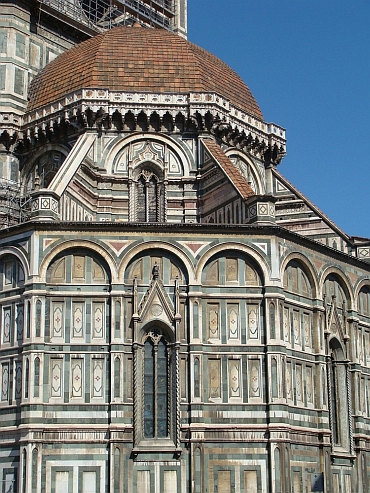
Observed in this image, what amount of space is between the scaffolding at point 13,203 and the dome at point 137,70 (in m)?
3.80

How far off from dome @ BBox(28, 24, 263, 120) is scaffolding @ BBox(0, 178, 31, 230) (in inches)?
149

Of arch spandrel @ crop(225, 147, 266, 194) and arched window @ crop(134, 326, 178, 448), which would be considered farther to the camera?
arch spandrel @ crop(225, 147, 266, 194)

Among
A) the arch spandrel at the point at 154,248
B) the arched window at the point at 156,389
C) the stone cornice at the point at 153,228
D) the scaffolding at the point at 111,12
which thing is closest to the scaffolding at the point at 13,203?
the stone cornice at the point at 153,228

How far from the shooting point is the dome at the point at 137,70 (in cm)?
3894

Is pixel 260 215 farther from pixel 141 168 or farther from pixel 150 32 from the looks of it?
pixel 150 32

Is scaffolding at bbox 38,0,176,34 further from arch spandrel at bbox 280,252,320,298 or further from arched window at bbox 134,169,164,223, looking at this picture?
arch spandrel at bbox 280,252,320,298

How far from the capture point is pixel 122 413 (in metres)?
30.9

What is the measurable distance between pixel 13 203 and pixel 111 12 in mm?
15401

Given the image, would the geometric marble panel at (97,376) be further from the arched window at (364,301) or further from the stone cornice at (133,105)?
the arched window at (364,301)

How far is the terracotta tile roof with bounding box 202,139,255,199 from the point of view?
35031 millimetres

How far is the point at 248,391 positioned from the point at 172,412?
8.85 ft

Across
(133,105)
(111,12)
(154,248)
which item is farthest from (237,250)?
(111,12)

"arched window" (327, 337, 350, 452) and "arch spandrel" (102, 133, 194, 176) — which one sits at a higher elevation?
"arch spandrel" (102, 133, 194, 176)

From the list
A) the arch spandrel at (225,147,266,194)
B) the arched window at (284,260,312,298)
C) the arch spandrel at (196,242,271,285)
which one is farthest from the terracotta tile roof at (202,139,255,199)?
the arched window at (284,260,312,298)
